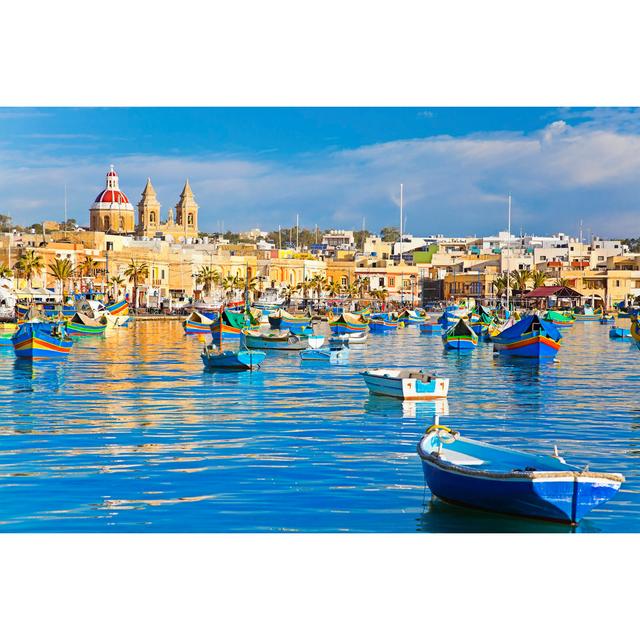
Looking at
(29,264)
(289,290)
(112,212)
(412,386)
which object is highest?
(112,212)

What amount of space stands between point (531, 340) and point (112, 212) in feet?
225

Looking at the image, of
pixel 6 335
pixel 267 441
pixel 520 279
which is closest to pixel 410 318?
pixel 520 279

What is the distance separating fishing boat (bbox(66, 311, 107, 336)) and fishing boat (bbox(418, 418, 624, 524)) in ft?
119

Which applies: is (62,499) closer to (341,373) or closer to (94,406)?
(94,406)

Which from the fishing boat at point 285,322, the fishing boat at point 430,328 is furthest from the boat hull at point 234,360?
the fishing boat at point 430,328

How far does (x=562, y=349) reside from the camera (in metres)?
39.2

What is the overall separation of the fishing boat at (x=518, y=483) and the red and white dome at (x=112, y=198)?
88222 millimetres

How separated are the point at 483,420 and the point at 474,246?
10744 centimetres

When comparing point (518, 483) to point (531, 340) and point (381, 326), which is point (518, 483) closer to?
point (531, 340)

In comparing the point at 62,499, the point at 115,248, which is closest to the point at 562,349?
the point at 62,499

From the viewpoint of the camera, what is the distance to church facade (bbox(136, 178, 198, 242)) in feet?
319

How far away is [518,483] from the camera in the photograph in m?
9.56

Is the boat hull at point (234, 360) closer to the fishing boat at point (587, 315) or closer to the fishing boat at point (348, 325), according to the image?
the fishing boat at point (348, 325)

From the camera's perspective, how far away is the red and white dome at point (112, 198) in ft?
315
